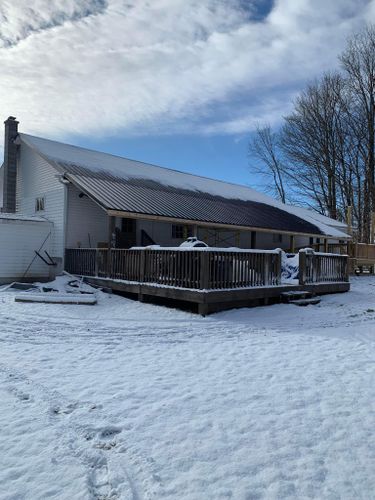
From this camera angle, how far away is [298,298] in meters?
12.1

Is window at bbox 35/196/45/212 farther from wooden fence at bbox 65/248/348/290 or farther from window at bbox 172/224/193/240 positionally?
window at bbox 172/224/193/240

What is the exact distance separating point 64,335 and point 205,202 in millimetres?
12108

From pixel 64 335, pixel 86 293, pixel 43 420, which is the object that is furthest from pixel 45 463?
pixel 86 293

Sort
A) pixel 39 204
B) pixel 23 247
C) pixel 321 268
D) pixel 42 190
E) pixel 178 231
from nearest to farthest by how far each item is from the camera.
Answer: pixel 321 268 → pixel 23 247 → pixel 42 190 → pixel 39 204 → pixel 178 231

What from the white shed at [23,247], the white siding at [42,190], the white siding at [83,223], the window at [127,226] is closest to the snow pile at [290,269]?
the window at [127,226]

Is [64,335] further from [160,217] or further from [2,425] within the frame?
[160,217]

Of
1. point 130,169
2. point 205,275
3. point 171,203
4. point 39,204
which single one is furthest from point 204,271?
point 130,169

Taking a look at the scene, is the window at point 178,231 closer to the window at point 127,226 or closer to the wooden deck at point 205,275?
the window at point 127,226

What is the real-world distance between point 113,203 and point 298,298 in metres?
6.35

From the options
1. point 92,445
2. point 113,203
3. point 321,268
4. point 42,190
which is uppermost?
point 42,190

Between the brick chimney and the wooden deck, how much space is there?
6.88 m

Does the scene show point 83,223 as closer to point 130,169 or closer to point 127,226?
point 127,226

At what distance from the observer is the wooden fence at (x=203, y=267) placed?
983cm

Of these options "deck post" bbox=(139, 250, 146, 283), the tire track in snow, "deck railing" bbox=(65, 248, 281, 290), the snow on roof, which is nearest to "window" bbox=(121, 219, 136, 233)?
the snow on roof
